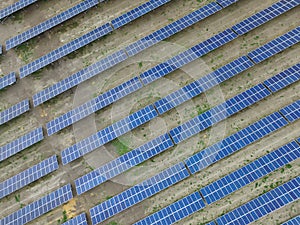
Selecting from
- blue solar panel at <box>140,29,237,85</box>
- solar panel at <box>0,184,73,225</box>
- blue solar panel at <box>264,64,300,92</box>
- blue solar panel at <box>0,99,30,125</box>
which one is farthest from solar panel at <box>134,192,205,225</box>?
blue solar panel at <box>0,99,30,125</box>

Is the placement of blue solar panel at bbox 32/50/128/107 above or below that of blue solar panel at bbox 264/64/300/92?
above

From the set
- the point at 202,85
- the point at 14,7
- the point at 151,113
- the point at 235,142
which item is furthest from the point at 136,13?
the point at 235,142

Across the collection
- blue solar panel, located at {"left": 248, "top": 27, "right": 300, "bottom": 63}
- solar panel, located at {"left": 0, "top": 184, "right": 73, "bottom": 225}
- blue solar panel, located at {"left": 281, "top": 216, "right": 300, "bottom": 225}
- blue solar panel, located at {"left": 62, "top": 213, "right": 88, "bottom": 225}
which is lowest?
blue solar panel, located at {"left": 281, "top": 216, "right": 300, "bottom": 225}

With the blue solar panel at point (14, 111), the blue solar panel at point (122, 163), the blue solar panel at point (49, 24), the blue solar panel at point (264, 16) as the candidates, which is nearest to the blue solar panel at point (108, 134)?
the blue solar panel at point (122, 163)

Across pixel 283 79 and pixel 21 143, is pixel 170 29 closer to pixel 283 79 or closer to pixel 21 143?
pixel 283 79

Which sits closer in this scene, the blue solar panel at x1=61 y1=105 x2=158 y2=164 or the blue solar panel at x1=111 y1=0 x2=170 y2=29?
the blue solar panel at x1=61 y1=105 x2=158 y2=164

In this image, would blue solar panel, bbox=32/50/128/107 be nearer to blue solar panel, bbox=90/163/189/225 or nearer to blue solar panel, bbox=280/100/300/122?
blue solar panel, bbox=90/163/189/225

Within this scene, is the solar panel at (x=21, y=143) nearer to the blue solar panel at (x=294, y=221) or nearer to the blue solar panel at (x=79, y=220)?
the blue solar panel at (x=79, y=220)
